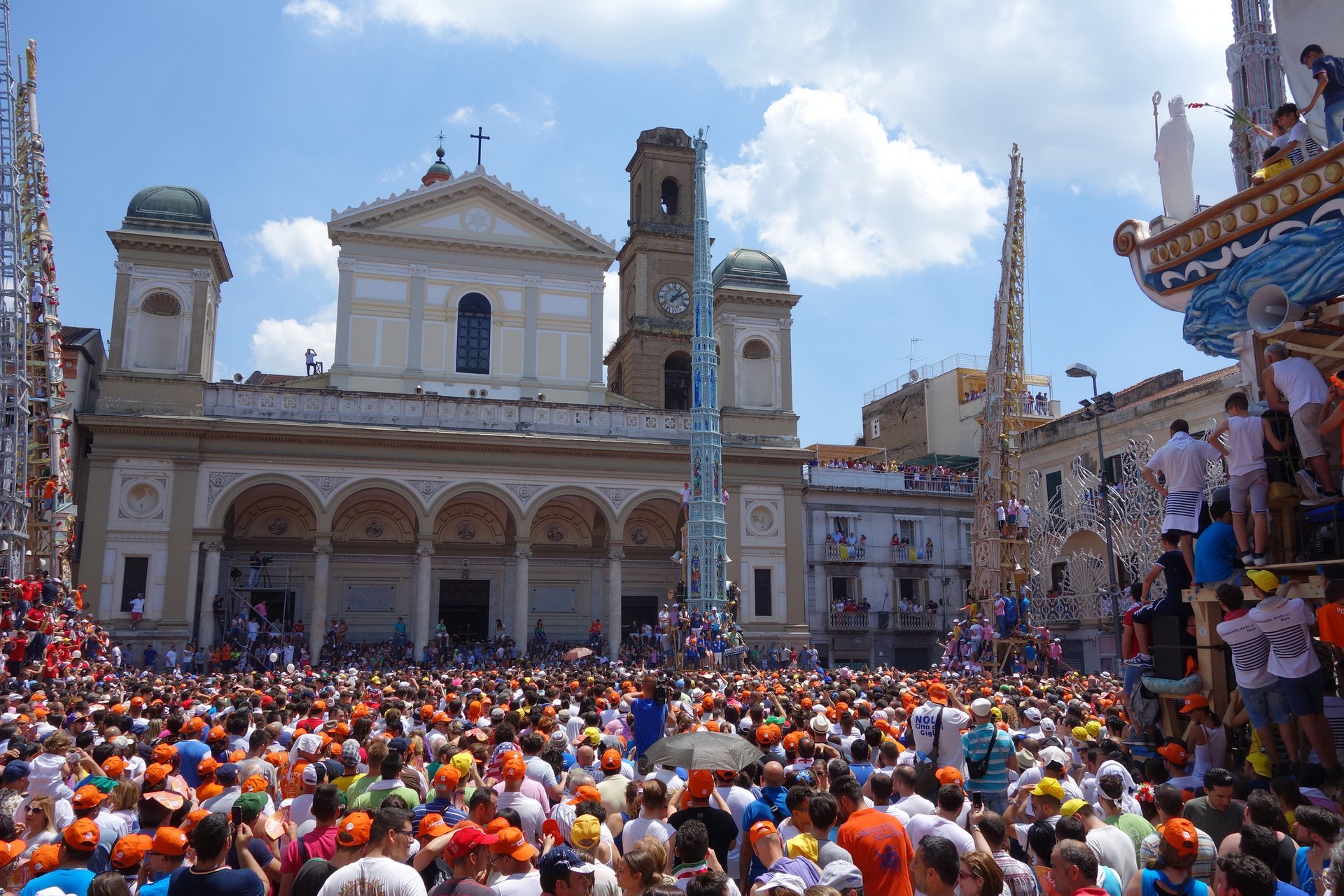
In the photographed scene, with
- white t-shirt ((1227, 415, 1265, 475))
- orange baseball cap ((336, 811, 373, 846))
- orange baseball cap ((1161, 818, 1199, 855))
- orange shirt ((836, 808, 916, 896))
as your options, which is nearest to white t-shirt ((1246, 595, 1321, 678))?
white t-shirt ((1227, 415, 1265, 475))

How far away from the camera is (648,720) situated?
9930 millimetres

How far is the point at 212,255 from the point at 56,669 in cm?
1700

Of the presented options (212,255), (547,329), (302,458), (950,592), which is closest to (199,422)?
(302,458)

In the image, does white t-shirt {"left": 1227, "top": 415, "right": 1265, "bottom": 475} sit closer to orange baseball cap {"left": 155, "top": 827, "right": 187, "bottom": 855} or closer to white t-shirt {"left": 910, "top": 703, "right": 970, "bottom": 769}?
white t-shirt {"left": 910, "top": 703, "right": 970, "bottom": 769}

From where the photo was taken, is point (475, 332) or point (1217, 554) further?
point (475, 332)

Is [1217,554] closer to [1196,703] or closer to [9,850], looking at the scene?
[1196,703]

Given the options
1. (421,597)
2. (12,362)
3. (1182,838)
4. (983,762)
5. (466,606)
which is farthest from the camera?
(466,606)

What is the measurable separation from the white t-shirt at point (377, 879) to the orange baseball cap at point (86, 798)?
1.95 m

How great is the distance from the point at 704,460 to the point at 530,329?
507 inches

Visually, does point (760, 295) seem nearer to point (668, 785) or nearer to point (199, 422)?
point (199, 422)

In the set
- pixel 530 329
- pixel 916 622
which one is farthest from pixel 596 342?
pixel 916 622

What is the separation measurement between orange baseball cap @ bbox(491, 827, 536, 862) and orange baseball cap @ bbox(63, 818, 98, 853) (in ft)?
6.62

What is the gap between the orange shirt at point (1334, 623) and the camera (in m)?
6.70

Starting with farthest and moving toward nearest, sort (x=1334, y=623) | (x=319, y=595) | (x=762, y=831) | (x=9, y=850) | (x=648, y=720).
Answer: (x=319, y=595) → (x=648, y=720) → (x=1334, y=623) → (x=762, y=831) → (x=9, y=850)
